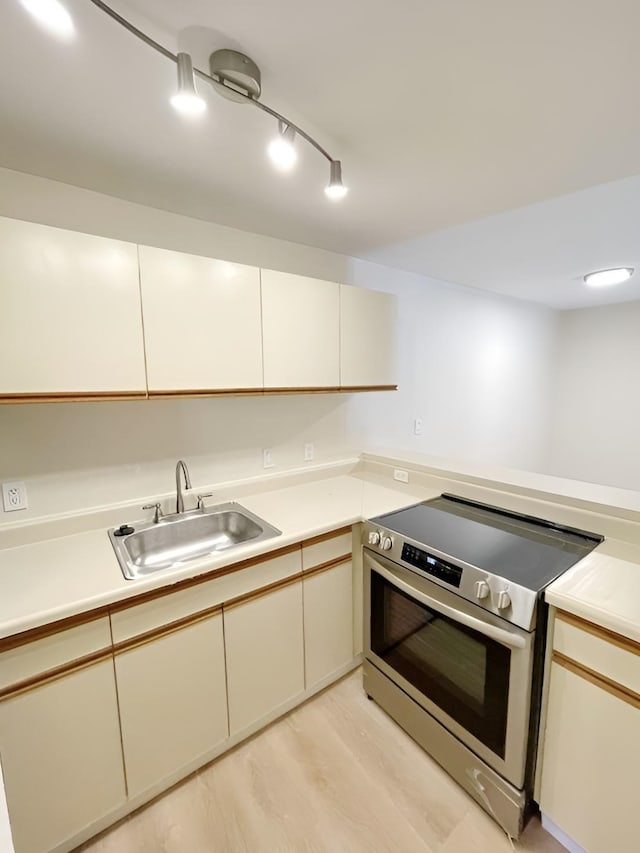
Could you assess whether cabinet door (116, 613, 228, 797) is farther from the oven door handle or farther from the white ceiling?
the white ceiling

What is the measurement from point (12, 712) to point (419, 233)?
2.67 metres

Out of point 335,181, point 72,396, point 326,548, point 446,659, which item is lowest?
point 446,659

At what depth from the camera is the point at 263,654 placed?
1.59 m

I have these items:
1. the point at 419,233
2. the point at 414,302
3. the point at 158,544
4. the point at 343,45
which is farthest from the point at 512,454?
the point at 343,45

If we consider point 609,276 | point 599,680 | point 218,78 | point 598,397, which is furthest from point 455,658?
point 598,397

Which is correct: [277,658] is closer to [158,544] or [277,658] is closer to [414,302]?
[158,544]

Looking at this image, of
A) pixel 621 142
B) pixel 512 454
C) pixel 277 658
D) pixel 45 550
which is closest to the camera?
pixel 621 142

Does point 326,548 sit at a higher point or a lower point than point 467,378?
lower

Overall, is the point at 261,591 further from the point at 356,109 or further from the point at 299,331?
the point at 356,109

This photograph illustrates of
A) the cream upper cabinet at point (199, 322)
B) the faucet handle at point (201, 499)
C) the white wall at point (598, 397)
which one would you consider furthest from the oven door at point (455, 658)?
the white wall at point (598, 397)

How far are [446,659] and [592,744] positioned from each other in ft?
1.52

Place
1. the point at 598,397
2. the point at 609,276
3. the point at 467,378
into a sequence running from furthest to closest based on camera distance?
the point at 598,397, the point at 467,378, the point at 609,276

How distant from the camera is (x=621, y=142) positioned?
4.25ft

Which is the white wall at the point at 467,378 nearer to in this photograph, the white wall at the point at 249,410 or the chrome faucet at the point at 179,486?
the white wall at the point at 249,410
